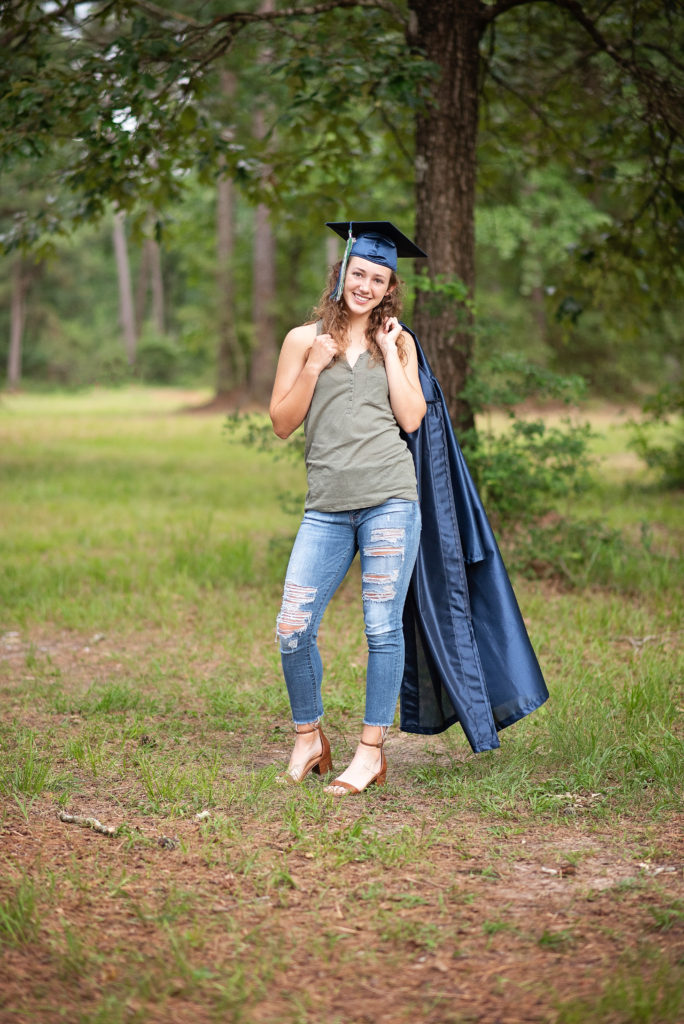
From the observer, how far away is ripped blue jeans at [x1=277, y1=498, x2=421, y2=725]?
4.07 metres

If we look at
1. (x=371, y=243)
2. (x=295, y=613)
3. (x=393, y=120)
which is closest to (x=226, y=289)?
(x=393, y=120)

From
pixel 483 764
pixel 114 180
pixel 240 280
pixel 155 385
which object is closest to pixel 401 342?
pixel 483 764

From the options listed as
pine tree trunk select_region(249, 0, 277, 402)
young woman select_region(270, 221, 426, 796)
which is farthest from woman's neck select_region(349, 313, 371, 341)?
pine tree trunk select_region(249, 0, 277, 402)

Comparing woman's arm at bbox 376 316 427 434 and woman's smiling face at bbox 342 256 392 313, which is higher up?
woman's smiling face at bbox 342 256 392 313

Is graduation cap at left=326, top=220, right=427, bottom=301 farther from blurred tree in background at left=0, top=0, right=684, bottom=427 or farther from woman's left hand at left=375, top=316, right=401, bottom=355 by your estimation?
blurred tree in background at left=0, top=0, right=684, bottom=427

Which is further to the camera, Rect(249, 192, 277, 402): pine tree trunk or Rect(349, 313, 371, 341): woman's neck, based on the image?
Rect(249, 192, 277, 402): pine tree trunk

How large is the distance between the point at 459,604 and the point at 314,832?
110cm

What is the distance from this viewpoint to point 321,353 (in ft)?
13.2

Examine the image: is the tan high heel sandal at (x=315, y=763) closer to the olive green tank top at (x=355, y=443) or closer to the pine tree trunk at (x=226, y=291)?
the olive green tank top at (x=355, y=443)

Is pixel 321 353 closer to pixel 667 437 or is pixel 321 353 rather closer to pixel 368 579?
pixel 368 579

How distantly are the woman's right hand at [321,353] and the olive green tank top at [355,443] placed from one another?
3.0 inches

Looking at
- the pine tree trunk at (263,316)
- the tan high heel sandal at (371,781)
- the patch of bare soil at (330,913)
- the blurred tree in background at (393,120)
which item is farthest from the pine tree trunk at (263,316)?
the patch of bare soil at (330,913)

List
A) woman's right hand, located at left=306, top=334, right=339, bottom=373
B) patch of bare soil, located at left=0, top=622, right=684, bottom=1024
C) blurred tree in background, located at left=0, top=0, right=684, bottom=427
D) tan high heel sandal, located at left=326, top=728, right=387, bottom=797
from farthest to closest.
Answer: blurred tree in background, located at left=0, top=0, right=684, bottom=427 < tan high heel sandal, located at left=326, top=728, right=387, bottom=797 < woman's right hand, located at left=306, top=334, right=339, bottom=373 < patch of bare soil, located at left=0, top=622, right=684, bottom=1024

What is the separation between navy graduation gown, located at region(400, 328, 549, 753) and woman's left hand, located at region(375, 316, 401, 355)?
0.87 ft
